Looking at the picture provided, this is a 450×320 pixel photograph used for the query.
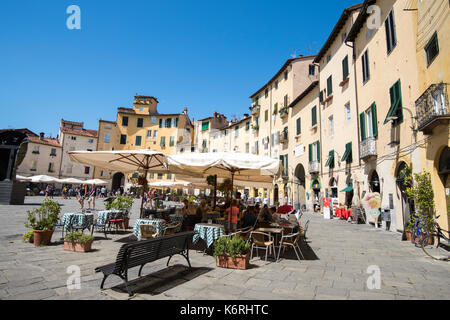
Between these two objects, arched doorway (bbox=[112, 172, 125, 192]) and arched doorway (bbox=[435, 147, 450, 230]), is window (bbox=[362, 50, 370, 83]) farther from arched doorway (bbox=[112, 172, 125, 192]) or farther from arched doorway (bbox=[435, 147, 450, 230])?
arched doorway (bbox=[112, 172, 125, 192])

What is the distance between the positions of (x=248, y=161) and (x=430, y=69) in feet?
24.6

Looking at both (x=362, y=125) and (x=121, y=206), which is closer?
(x=121, y=206)

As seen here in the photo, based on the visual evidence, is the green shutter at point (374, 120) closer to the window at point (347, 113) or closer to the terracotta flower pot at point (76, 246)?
the window at point (347, 113)

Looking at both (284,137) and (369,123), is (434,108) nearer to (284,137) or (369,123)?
(369,123)

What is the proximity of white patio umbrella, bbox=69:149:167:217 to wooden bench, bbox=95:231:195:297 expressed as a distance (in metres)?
3.35


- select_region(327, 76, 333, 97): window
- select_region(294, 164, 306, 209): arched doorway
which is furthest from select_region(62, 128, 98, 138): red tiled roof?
select_region(327, 76, 333, 97): window

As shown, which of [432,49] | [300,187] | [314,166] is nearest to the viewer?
[432,49]

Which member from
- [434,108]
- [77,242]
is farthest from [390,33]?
[77,242]

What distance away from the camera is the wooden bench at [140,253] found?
11.8 ft

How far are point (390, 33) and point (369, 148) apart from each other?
5401 millimetres

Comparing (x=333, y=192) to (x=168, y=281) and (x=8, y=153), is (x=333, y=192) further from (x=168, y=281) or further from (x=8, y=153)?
(x=8, y=153)

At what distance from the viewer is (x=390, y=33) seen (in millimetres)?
Result: 11719

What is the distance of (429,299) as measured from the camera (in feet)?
12.5
